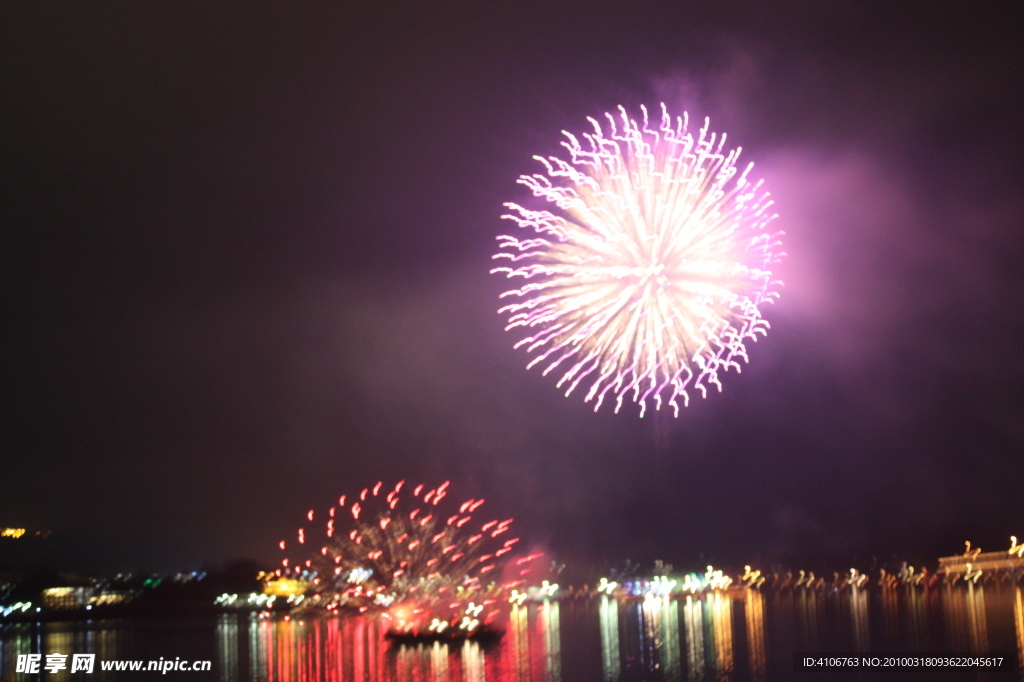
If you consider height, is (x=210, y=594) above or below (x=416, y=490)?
below

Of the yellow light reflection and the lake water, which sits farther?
the yellow light reflection

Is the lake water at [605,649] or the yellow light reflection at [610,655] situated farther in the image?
the yellow light reflection at [610,655]

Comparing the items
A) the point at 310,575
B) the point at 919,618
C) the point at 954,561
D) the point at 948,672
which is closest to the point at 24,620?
the point at 310,575

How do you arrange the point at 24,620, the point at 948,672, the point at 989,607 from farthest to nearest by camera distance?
the point at 24,620 → the point at 989,607 → the point at 948,672

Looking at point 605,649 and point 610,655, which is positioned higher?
point 610,655

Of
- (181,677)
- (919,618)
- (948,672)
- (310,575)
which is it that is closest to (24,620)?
(310,575)

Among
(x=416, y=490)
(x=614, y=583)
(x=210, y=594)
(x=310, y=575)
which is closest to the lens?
(x=416, y=490)

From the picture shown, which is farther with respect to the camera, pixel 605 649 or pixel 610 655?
pixel 605 649

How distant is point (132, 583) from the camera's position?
136000mm

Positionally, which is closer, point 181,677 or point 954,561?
point 181,677

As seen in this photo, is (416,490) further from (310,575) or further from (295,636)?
(310,575)

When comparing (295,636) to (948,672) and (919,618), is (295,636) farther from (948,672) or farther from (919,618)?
(948,672)

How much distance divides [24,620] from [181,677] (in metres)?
68.5

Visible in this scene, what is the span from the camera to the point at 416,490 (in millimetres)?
40562
